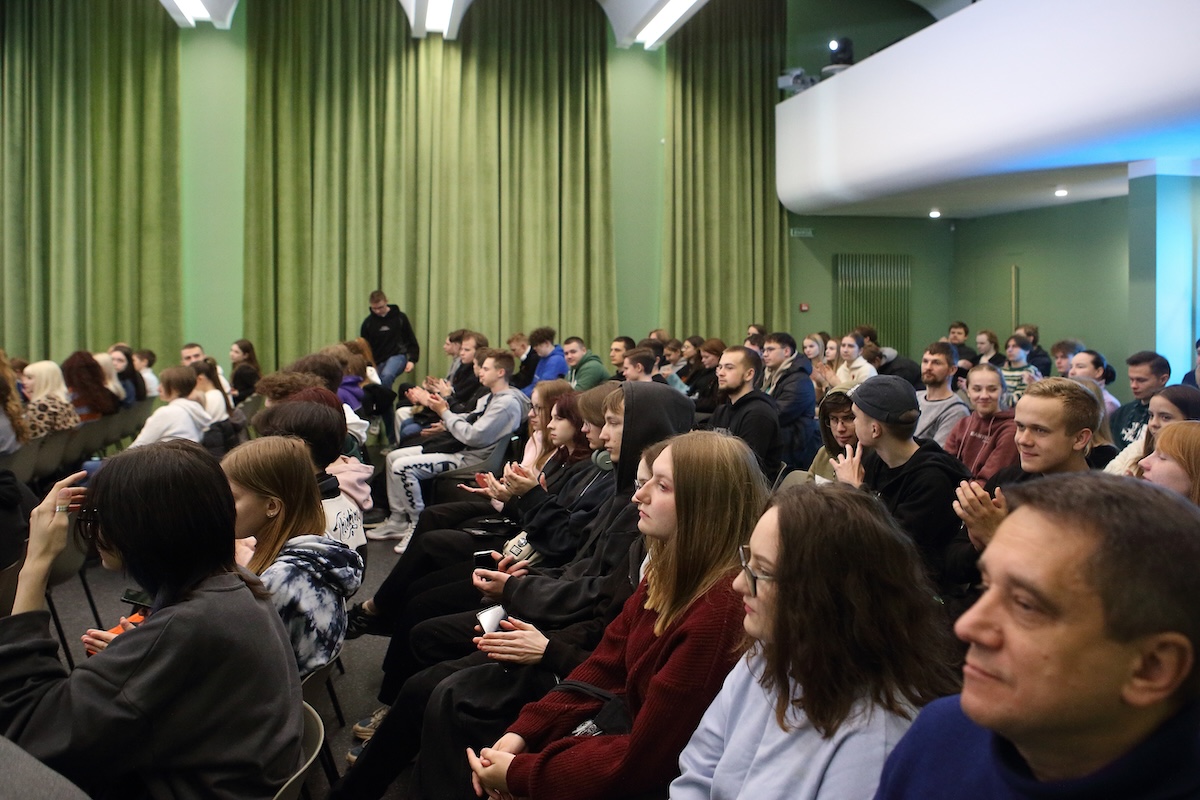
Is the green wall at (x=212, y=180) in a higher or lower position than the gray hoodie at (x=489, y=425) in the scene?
higher

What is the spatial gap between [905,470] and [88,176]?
973 centimetres

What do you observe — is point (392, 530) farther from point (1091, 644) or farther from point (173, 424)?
point (1091, 644)

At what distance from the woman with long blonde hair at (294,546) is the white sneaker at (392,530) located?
4014 mm

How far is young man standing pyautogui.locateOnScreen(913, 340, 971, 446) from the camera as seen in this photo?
17.6 ft

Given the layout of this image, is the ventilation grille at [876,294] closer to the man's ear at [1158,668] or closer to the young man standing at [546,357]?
the young man standing at [546,357]

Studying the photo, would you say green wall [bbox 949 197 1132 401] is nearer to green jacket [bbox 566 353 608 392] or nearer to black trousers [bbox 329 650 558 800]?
green jacket [bbox 566 353 608 392]

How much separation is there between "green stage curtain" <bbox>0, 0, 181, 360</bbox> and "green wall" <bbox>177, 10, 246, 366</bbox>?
0.13m

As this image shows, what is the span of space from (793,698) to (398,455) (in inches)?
215

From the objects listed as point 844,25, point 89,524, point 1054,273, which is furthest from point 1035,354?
point 89,524

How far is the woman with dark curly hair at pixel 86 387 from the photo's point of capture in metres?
6.86

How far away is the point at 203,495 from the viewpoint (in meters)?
1.89

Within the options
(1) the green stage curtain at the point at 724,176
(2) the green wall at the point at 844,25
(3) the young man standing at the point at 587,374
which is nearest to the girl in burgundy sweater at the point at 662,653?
(3) the young man standing at the point at 587,374

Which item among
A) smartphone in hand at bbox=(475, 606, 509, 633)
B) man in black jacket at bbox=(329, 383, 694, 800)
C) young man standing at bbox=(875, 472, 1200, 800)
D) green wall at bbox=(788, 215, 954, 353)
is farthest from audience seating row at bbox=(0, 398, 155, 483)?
green wall at bbox=(788, 215, 954, 353)

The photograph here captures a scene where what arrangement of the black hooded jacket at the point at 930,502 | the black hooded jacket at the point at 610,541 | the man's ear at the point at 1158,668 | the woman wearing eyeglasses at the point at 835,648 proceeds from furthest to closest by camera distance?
the black hooded jacket at the point at 930,502 < the black hooded jacket at the point at 610,541 < the woman wearing eyeglasses at the point at 835,648 < the man's ear at the point at 1158,668
